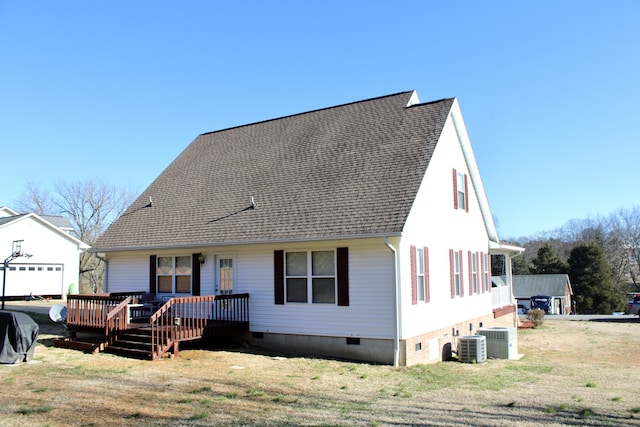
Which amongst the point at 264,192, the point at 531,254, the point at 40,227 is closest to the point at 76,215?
the point at 40,227

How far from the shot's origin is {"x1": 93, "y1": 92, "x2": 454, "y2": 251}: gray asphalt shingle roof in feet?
43.8

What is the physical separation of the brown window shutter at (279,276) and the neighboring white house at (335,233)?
28 mm

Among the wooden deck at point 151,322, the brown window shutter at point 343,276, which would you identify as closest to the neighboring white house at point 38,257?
the wooden deck at point 151,322

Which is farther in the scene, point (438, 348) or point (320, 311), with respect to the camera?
point (438, 348)

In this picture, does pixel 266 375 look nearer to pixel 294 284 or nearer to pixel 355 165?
pixel 294 284

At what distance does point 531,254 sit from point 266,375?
97258mm

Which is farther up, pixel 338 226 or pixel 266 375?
Result: pixel 338 226

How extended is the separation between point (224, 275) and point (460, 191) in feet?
27.1

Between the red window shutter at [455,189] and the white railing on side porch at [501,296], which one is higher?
the red window shutter at [455,189]

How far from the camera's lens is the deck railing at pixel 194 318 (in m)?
12.5

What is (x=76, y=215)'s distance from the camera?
160 ft

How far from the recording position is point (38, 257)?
33.3 metres

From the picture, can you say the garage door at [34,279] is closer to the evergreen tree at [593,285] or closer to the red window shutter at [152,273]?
the red window shutter at [152,273]

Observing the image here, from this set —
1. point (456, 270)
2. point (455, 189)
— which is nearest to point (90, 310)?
point (456, 270)
